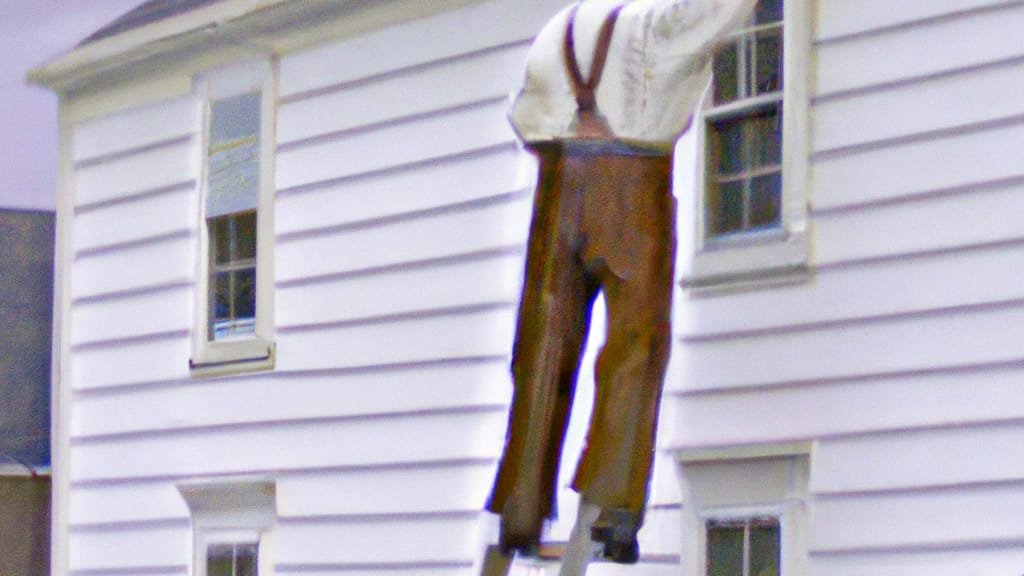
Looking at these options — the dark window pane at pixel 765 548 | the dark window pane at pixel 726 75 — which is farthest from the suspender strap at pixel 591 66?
the dark window pane at pixel 765 548

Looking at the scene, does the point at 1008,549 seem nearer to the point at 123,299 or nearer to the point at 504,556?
the point at 504,556

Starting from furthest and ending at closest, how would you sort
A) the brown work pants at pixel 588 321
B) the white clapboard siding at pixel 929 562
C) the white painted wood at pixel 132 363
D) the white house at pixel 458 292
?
the white painted wood at pixel 132 363, the white house at pixel 458 292, the white clapboard siding at pixel 929 562, the brown work pants at pixel 588 321

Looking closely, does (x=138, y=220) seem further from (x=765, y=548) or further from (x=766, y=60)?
(x=765, y=548)

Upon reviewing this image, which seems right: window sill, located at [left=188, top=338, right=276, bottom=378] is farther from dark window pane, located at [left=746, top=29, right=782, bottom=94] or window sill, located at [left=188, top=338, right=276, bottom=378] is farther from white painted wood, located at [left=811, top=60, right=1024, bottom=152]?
white painted wood, located at [left=811, top=60, right=1024, bottom=152]

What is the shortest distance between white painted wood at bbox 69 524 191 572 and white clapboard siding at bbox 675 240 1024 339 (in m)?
4.11

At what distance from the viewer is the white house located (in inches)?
337

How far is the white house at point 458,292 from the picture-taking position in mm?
8570

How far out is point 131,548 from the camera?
12773 mm

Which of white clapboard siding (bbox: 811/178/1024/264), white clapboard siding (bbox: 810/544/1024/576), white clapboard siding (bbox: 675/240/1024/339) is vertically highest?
white clapboard siding (bbox: 811/178/1024/264)

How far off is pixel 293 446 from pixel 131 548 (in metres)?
1.63

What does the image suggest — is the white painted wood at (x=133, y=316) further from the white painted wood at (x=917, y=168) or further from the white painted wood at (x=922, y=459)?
the white painted wood at (x=922, y=459)

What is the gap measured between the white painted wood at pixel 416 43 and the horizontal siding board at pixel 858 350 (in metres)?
2.00

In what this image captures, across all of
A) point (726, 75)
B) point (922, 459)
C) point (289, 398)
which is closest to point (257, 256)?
point (289, 398)

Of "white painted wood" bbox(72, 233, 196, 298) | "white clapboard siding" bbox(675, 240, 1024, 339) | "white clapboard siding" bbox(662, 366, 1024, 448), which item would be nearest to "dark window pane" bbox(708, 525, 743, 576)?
"white clapboard siding" bbox(662, 366, 1024, 448)
